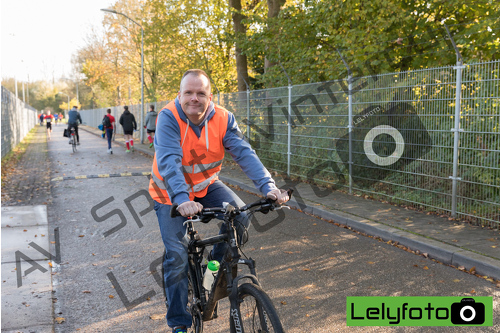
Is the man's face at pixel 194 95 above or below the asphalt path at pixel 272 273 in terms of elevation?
above

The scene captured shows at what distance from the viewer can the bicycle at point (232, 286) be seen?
2.63 m

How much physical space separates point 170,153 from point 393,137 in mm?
6630

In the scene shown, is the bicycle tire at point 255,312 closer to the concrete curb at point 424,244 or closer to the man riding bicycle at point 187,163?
the man riding bicycle at point 187,163

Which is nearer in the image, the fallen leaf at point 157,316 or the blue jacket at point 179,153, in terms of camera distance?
the blue jacket at point 179,153

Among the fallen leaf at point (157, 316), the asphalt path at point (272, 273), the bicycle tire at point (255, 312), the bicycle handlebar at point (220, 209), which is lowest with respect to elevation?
the fallen leaf at point (157, 316)

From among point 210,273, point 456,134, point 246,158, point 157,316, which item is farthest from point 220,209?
point 456,134

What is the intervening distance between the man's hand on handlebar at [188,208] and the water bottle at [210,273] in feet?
1.52

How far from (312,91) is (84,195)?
5.69m

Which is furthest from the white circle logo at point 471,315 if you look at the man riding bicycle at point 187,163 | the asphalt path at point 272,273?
the man riding bicycle at point 187,163

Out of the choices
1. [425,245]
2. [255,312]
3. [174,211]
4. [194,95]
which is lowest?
[425,245]

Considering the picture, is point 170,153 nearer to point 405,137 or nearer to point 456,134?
point 456,134

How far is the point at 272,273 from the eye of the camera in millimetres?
5328

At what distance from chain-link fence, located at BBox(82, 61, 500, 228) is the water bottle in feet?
17.1

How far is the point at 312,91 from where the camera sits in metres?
11.5
